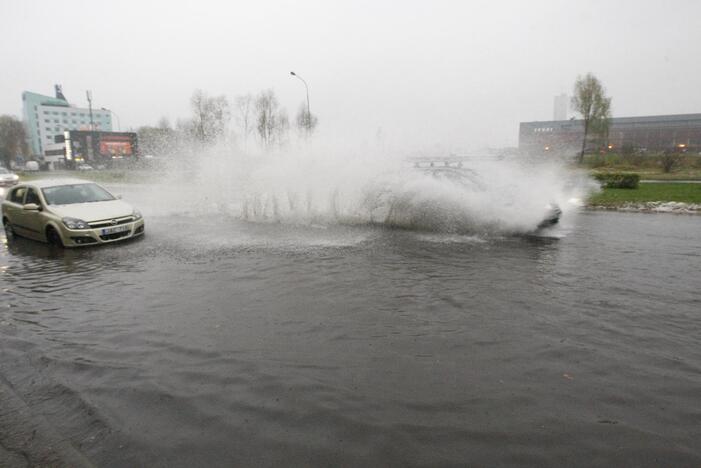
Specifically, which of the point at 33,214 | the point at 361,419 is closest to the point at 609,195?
the point at 361,419

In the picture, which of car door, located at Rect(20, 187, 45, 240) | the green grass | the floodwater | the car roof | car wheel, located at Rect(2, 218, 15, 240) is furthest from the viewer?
the green grass

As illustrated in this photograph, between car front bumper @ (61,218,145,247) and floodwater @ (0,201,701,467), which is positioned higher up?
car front bumper @ (61,218,145,247)

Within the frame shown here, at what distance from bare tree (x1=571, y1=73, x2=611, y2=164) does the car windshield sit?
4146 centimetres

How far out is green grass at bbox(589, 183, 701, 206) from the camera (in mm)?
17123

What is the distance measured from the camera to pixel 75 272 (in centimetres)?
767

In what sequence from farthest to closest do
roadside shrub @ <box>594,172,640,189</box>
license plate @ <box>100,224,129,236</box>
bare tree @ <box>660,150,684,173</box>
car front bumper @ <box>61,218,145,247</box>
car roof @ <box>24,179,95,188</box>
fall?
bare tree @ <box>660,150,684,173</box>
roadside shrub @ <box>594,172,640,189</box>
car roof @ <box>24,179,95,188</box>
license plate @ <box>100,224,129,236</box>
car front bumper @ <box>61,218,145,247</box>

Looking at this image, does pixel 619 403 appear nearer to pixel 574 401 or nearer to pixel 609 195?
pixel 574 401

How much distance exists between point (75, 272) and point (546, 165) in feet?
39.7

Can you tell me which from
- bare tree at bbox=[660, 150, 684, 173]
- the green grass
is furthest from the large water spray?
bare tree at bbox=[660, 150, 684, 173]

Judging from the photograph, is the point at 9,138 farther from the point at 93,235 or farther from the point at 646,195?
the point at 646,195

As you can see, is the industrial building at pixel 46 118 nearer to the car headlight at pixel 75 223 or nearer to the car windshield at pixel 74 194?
the car windshield at pixel 74 194

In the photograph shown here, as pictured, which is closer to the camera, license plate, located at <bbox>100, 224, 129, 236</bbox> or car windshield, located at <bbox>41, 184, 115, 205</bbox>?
license plate, located at <bbox>100, 224, 129, 236</bbox>

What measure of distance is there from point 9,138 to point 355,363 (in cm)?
10683

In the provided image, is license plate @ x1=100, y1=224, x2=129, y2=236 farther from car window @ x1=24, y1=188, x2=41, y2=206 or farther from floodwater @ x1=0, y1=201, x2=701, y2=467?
car window @ x1=24, y1=188, x2=41, y2=206
